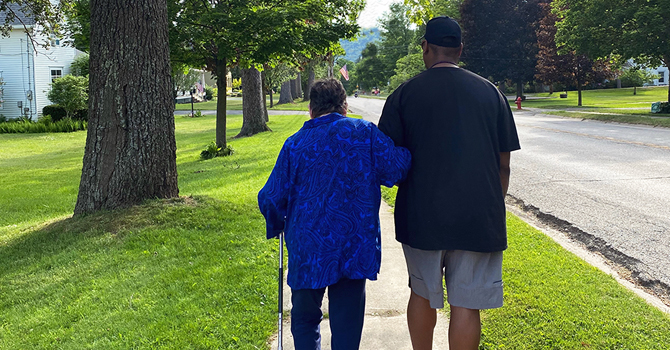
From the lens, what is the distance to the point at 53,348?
370 centimetres

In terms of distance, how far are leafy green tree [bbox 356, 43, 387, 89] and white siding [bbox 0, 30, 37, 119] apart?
3441 inches

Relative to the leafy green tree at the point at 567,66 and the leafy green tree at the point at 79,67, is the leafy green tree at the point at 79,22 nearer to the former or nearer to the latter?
the leafy green tree at the point at 79,67

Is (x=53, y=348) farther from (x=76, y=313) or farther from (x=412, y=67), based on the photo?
(x=412, y=67)

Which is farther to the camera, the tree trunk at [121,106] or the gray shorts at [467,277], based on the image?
the tree trunk at [121,106]

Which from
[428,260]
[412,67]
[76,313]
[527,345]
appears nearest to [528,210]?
[527,345]

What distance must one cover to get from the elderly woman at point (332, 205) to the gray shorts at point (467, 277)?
32 centimetres

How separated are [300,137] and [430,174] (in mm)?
724

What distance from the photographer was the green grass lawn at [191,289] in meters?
3.74

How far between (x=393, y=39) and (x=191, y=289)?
111254 millimetres

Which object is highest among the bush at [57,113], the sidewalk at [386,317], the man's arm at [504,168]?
the bush at [57,113]

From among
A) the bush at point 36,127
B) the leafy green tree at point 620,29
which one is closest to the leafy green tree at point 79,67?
the bush at point 36,127

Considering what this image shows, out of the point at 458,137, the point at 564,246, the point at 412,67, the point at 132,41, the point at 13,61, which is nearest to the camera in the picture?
the point at 458,137

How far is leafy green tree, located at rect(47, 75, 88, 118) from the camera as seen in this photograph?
2920 cm

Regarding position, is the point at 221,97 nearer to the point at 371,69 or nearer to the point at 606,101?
the point at 606,101
